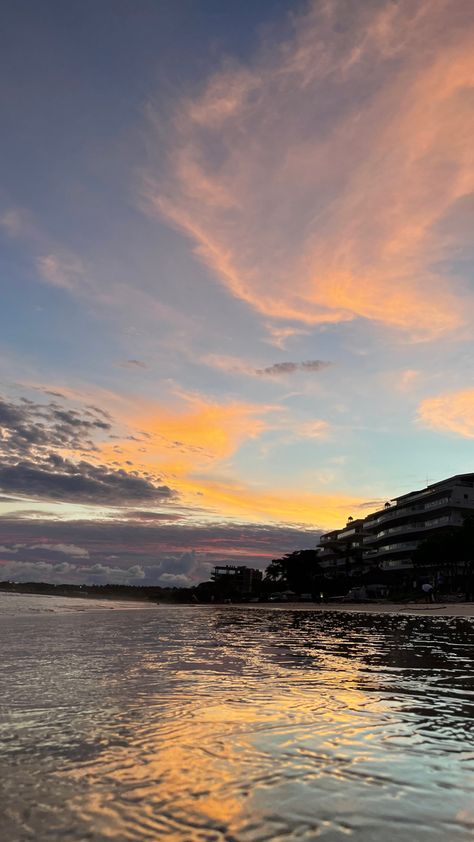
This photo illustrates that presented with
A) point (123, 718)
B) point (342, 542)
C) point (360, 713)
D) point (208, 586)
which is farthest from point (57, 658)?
point (208, 586)

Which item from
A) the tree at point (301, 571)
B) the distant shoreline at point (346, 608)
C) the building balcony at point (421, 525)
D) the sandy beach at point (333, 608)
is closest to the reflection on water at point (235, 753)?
the distant shoreline at point (346, 608)

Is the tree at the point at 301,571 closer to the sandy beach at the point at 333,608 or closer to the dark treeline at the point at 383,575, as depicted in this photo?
the dark treeline at the point at 383,575

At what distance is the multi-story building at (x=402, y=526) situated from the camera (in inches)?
4006

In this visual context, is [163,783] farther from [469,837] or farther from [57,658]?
[57,658]

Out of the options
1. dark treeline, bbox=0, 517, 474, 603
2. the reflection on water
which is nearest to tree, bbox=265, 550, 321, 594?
dark treeline, bbox=0, 517, 474, 603

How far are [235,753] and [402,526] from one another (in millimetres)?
115893

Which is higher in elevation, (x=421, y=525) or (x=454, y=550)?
(x=421, y=525)

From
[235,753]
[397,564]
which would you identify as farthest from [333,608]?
[235,753]

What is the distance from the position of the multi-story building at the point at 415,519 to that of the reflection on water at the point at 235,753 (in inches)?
3725

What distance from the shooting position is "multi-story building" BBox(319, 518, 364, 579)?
467ft

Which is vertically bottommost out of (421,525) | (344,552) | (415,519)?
(344,552)

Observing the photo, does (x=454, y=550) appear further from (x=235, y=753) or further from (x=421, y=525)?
(x=235, y=753)

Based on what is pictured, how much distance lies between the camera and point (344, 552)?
14862 centimetres

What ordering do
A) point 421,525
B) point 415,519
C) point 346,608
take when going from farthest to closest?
1. point 415,519
2. point 421,525
3. point 346,608
